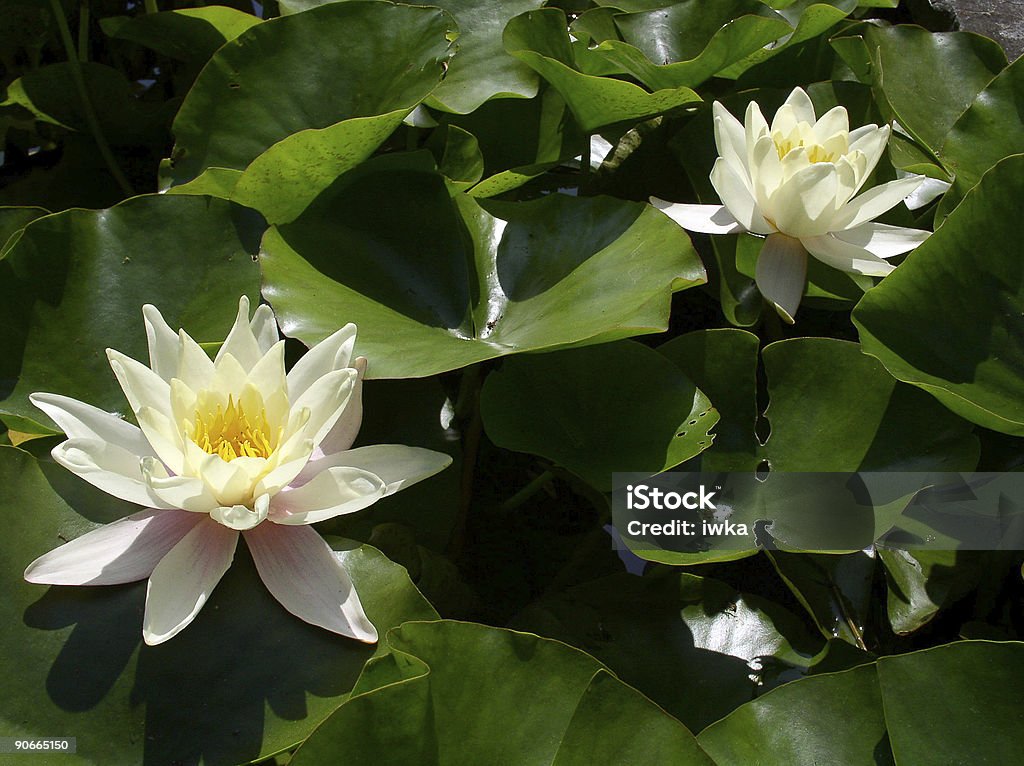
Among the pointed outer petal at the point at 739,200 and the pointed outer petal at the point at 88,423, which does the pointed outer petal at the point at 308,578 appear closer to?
the pointed outer petal at the point at 88,423

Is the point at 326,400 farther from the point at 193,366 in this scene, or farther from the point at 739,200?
the point at 739,200

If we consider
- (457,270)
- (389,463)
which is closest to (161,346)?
(389,463)

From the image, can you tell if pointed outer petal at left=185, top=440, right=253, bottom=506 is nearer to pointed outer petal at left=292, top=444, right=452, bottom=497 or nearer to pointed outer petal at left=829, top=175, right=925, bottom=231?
pointed outer petal at left=292, top=444, right=452, bottom=497

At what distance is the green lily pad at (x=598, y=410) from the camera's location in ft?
3.56

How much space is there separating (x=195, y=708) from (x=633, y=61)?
1.12m

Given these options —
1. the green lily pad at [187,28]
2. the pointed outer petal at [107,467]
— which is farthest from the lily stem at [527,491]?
the green lily pad at [187,28]

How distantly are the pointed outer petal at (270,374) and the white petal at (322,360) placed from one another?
25mm

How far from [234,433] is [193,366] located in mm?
81

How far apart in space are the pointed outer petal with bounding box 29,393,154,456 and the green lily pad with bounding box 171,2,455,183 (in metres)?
0.52

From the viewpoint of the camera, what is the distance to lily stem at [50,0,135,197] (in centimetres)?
157

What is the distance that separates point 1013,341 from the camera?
1.09m

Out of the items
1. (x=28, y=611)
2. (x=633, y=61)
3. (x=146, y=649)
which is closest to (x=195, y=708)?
(x=146, y=649)

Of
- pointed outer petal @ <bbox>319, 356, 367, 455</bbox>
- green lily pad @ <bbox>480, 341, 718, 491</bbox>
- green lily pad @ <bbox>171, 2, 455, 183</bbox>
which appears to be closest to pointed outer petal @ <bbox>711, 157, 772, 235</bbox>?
green lily pad @ <bbox>480, 341, 718, 491</bbox>

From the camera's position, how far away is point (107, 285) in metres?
1.10
